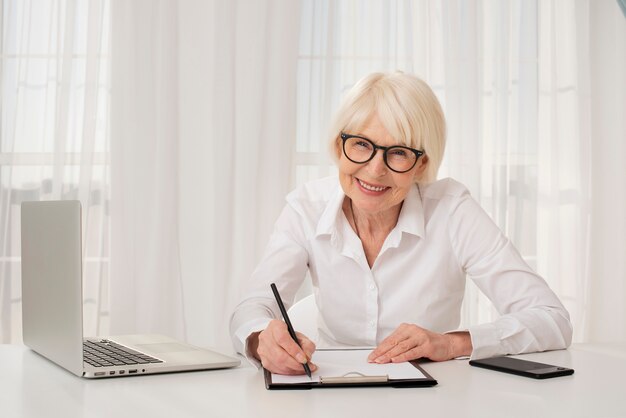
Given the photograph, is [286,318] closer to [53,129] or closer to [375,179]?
[375,179]

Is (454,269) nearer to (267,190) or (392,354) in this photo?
(392,354)

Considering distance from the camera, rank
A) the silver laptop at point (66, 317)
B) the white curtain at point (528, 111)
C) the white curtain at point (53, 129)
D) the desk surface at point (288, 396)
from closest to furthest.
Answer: the desk surface at point (288, 396) < the silver laptop at point (66, 317) < the white curtain at point (53, 129) < the white curtain at point (528, 111)

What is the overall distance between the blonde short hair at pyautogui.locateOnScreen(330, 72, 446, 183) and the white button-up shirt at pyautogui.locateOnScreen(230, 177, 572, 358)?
0.17 m

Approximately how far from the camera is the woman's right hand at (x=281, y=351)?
4.79ft

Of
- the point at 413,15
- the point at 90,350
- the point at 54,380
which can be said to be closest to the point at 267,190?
the point at 413,15

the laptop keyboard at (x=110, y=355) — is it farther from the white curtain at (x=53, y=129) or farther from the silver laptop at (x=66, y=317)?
the white curtain at (x=53, y=129)

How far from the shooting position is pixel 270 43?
10.9 feet

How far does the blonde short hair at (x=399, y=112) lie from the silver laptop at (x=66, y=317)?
72cm

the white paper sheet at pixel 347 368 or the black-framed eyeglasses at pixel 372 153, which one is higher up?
the black-framed eyeglasses at pixel 372 153

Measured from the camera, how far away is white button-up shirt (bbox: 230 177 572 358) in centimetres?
210

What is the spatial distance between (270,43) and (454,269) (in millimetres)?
1575

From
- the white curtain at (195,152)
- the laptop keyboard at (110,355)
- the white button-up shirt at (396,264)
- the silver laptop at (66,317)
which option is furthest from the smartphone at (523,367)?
the white curtain at (195,152)

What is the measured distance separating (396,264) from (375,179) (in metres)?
0.28

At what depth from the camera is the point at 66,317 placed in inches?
55.7
